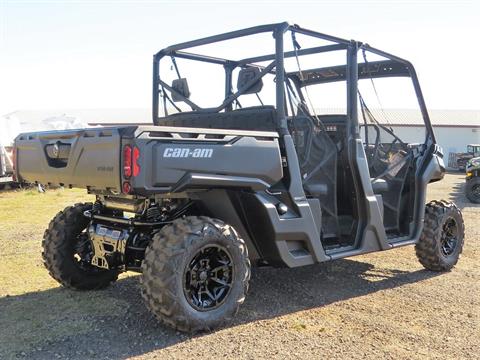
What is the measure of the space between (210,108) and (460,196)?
14.3 metres

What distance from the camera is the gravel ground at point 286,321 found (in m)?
3.94

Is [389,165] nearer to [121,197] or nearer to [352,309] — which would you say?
[352,309]

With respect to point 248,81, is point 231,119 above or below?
below

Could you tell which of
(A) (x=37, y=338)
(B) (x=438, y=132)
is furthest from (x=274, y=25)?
(B) (x=438, y=132)

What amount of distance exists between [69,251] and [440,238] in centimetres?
417

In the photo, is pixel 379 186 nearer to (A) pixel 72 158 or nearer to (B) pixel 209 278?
(B) pixel 209 278

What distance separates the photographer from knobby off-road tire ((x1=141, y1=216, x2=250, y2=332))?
156 inches

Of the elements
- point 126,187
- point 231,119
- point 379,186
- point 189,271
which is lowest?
point 189,271

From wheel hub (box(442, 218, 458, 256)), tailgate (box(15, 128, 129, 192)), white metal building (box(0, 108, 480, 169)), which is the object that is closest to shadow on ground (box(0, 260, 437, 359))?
wheel hub (box(442, 218, 458, 256))

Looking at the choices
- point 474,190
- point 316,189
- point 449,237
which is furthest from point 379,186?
point 474,190

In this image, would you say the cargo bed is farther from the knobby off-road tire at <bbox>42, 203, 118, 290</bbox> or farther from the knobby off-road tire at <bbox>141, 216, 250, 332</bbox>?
the knobby off-road tire at <bbox>42, 203, 118, 290</bbox>

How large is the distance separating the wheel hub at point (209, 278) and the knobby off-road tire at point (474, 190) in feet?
42.7

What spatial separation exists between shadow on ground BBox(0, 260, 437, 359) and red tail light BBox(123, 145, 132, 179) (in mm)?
1248

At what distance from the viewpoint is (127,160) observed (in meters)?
3.74
